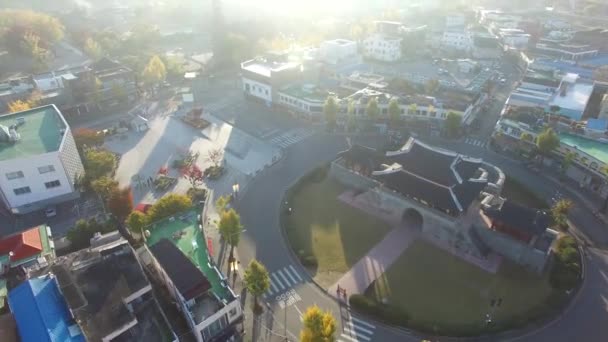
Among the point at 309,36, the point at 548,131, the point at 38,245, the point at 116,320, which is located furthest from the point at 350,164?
the point at 309,36

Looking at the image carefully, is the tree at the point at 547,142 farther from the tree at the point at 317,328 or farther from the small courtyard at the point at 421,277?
the tree at the point at 317,328

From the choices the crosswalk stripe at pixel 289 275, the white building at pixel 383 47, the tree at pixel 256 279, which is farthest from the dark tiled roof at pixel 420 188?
the white building at pixel 383 47

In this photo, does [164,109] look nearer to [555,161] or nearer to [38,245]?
[38,245]

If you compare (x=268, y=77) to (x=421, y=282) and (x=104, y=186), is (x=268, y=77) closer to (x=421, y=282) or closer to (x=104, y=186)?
(x=104, y=186)

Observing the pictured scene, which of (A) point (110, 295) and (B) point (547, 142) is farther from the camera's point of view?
(B) point (547, 142)

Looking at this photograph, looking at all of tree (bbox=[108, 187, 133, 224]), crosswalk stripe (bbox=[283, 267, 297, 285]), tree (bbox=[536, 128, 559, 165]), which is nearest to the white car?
tree (bbox=[108, 187, 133, 224])

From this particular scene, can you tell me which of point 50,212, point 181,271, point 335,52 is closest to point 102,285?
point 181,271

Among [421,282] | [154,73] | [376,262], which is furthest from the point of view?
[154,73]
